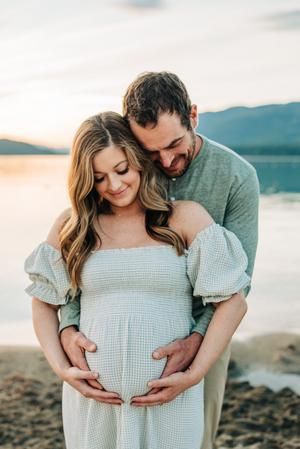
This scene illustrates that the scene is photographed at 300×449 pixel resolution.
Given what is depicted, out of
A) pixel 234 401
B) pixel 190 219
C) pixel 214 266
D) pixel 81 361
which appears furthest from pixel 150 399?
pixel 234 401

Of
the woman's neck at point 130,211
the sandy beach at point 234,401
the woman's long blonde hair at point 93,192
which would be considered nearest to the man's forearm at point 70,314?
the woman's long blonde hair at point 93,192

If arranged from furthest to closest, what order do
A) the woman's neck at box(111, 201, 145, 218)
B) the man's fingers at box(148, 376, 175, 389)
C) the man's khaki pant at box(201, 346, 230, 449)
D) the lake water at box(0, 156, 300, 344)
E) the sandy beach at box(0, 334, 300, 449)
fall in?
the lake water at box(0, 156, 300, 344) → the sandy beach at box(0, 334, 300, 449) → the man's khaki pant at box(201, 346, 230, 449) → the woman's neck at box(111, 201, 145, 218) → the man's fingers at box(148, 376, 175, 389)

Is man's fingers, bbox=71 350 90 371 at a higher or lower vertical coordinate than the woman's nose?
lower

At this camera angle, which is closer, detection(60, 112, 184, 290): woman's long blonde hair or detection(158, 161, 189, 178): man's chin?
detection(60, 112, 184, 290): woman's long blonde hair

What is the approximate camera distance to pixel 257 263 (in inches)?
391

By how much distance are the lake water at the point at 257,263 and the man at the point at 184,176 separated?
1.26 meters

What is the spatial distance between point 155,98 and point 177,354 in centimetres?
83

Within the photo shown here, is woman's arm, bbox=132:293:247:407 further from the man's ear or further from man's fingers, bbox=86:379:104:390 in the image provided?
the man's ear

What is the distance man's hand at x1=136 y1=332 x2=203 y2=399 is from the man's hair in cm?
71

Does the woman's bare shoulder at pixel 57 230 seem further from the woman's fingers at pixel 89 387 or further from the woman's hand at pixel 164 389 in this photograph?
the woman's hand at pixel 164 389

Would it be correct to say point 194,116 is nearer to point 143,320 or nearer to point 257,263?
point 143,320

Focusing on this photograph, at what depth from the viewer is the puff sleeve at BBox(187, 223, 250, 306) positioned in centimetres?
278

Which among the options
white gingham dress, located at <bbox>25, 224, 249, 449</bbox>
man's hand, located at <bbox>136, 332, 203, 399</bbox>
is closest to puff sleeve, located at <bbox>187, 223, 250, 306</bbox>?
white gingham dress, located at <bbox>25, 224, 249, 449</bbox>

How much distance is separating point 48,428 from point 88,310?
2480 mm
